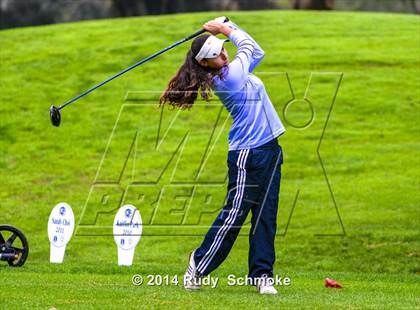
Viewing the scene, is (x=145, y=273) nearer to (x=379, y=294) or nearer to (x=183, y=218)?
(x=379, y=294)

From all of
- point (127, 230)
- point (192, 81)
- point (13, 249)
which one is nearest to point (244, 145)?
point (192, 81)

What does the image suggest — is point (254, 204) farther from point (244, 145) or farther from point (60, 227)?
point (60, 227)

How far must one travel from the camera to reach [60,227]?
13.4 metres

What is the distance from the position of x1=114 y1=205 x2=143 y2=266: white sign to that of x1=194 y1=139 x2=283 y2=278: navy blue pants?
4028 mm

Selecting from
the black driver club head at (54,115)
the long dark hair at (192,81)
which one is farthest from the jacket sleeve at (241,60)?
the black driver club head at (54,115)

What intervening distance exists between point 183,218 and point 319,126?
740 cm

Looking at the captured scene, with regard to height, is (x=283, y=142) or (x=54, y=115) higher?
(x=54, y=115)

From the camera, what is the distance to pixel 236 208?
8914mm

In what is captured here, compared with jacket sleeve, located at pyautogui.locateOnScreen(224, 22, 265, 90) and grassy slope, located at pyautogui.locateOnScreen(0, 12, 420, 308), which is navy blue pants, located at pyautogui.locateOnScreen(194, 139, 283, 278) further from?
jacket sleeve, located at pyautogui.locateOnScreen(224, 22, 265, 90)

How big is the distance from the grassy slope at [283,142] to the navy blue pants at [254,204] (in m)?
0.36

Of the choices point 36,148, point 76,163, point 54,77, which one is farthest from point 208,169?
point 54,77

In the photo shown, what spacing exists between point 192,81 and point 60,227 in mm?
5184

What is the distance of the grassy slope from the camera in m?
13.1

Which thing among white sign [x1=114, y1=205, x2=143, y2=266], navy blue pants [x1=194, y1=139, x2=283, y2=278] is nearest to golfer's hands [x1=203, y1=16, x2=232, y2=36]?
navy blue pants [x1=194, y1=139, x2=283, y2=278]
